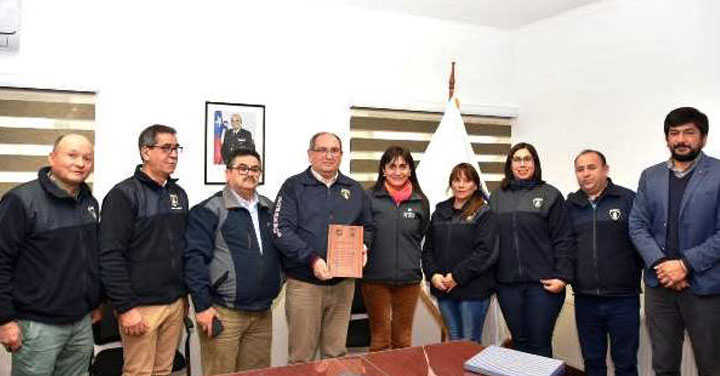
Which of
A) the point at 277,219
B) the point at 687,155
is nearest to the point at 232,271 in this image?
the point at 277,219

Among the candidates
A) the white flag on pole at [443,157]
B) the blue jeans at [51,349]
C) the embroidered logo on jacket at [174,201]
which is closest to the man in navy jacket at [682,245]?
the white flag on pole at [443,157]

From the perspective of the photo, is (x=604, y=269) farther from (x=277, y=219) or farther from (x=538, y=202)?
(x=277, y=219)

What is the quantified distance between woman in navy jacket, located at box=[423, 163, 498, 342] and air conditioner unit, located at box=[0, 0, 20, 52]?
8.39ft

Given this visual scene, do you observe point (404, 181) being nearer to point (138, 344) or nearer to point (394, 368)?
point (394, 368)

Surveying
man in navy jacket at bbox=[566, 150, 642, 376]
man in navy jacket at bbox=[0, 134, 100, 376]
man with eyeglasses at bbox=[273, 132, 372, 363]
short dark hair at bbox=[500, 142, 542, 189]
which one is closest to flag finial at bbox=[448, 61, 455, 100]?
short dark hair at bbox=[500, 142, 542, 189]

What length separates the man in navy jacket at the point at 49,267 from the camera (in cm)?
204

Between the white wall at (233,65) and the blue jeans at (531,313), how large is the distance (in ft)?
4.30

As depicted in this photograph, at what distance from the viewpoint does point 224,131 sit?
351 cm

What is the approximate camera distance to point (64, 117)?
3.18 meters

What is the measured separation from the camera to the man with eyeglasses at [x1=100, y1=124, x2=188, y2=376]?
2221 mm

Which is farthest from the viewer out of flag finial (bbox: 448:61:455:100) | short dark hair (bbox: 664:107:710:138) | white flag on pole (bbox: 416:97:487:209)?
flag finial (bbox: 448:61:455:100)

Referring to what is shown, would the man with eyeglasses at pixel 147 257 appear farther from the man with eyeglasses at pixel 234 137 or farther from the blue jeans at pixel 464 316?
the blue jeans at pixel 464 316

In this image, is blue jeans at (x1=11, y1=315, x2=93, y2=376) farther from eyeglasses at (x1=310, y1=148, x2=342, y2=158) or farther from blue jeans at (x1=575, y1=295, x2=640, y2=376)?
blue jeans at (x1=575, y1=295, x2=640, y2=376)

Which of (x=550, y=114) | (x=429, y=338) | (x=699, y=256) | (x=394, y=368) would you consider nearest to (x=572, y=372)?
(x=429, y=338)
